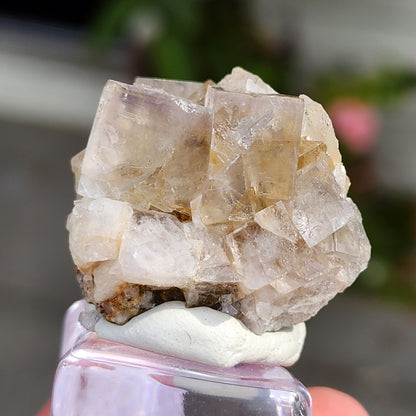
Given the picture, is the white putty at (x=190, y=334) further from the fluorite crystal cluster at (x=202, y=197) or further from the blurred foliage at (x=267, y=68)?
the blurred foliage at (x=267, y=68)

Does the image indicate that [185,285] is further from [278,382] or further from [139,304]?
[278,382]

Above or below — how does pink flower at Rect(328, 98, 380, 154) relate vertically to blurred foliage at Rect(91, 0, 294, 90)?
below

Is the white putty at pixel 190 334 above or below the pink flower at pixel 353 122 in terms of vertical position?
below

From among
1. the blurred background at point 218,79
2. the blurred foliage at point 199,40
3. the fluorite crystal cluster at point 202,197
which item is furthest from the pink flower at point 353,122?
the fluorite crystal cluster at point 202,197

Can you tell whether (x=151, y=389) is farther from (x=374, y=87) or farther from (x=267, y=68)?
(x=267, y=68)

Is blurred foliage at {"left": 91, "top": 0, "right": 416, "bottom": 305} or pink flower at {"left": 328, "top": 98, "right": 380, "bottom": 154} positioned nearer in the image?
pink flower at {"left": 328, "top": 98, "right": 380, "bottom": 154}

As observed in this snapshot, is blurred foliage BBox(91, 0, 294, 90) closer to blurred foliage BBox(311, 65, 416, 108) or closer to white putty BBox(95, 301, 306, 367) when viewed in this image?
blurred foliage BBox(311, 65, 416, 108)

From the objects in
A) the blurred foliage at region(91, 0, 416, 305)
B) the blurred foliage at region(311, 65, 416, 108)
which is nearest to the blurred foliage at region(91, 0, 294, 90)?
the blurred foliage at region(91, 0, 416, 305)
